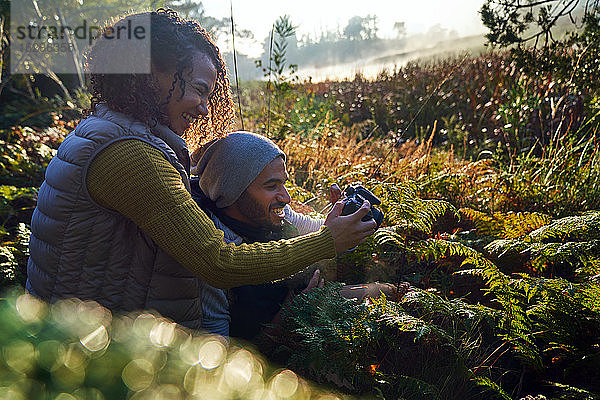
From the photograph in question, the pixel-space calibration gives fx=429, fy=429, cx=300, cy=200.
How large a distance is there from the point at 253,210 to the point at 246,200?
0.07 m

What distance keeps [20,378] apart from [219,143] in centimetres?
206

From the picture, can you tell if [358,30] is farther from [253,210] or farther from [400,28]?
[253,210]

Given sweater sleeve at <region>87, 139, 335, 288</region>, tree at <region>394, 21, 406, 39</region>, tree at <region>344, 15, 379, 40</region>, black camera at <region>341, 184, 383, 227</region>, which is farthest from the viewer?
tree at <region>344, 15, 379, 40</region>

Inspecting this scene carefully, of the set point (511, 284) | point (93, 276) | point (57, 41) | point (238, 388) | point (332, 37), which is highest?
point (332, 37)

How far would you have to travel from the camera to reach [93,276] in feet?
5.88

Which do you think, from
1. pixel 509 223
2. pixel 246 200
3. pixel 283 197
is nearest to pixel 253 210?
pixel 246 200

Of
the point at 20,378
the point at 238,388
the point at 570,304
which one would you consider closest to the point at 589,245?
the point at 570,304

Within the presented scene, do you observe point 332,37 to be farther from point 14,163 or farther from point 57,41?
point 14,163

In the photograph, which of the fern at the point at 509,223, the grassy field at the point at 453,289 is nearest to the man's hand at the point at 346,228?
the grassy field at the point at 453,289

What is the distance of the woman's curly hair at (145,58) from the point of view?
1817 mm

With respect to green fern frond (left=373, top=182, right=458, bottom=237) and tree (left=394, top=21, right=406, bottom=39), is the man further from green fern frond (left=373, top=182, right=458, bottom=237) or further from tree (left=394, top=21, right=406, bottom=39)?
tree (left=394, top=21, right=406, bottom=39)

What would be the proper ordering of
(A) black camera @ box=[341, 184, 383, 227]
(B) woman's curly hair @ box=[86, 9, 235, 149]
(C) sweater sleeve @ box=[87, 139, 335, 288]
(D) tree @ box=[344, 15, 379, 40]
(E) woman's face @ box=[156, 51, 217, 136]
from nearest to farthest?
(C) sweater sleeve @ box=[87, 139, 335, 288] < (B) woman's curly hair @ box=[86, 9, 235, 149] < (E) woman's face @ box=[156, 51, 217, 136] < (A) black camera @ box=[341, 184, 383, 227] < (D) tree @ box=[344, 15, 379, 40]

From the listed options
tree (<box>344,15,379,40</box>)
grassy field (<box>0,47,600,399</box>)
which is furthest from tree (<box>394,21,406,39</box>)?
grassy field (<box>0,47,600,399</box>)

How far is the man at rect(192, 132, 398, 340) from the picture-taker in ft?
7.48
